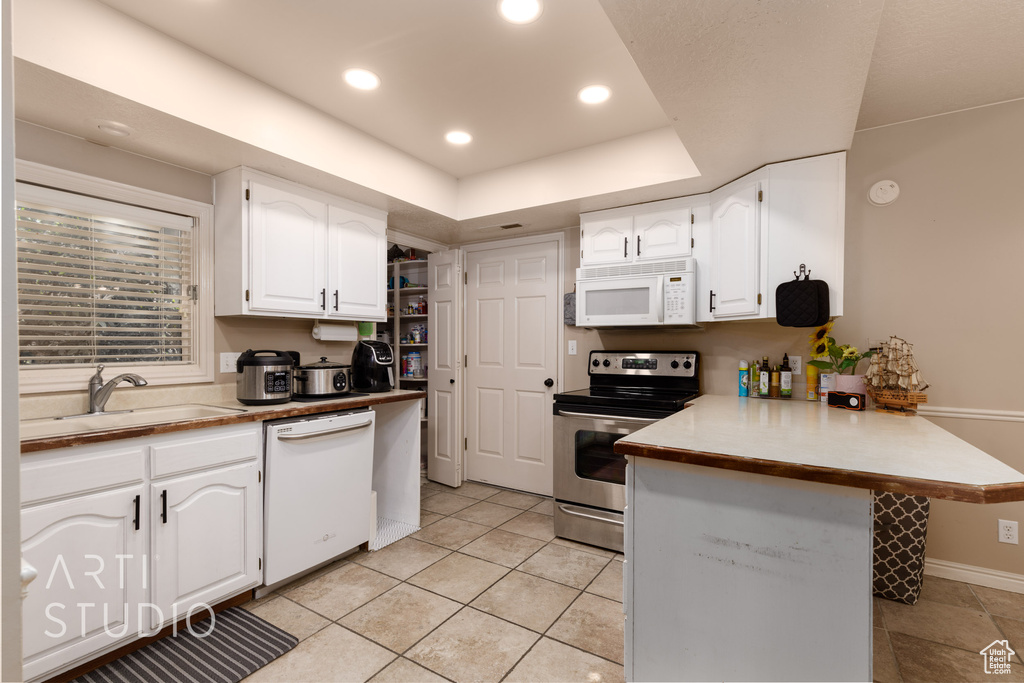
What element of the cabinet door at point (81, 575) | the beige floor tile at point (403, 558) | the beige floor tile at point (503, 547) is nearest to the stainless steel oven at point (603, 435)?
the beige floor tile at point (503, 547)

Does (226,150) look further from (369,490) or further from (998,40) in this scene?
(998,40)

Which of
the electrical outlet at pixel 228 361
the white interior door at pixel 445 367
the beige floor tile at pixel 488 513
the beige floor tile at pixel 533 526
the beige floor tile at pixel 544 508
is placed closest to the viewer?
the electrical outlet at pixel 228 361

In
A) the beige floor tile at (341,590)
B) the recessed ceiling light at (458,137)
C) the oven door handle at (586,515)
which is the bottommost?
the beige floor tile at (341,590)

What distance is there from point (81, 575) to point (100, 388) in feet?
2.68

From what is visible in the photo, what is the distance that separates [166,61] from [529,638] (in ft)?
9.15

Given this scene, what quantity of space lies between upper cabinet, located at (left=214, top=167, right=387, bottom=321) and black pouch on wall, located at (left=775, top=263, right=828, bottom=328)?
2412 millimetres

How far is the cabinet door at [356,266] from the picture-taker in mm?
2842

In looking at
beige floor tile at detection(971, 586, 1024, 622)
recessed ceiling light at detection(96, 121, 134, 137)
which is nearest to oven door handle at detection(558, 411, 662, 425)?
beige floor tile at detection(971, 586, 1024, 622)

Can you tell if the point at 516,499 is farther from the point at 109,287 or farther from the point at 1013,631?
the point at 109,287

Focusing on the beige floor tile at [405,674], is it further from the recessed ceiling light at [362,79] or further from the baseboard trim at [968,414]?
the baseboard trim at [968,414]

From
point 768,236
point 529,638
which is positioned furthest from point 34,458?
point 768,236

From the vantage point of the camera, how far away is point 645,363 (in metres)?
3.19

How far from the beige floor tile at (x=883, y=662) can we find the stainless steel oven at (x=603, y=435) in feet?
3.90

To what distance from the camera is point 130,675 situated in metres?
1.70
